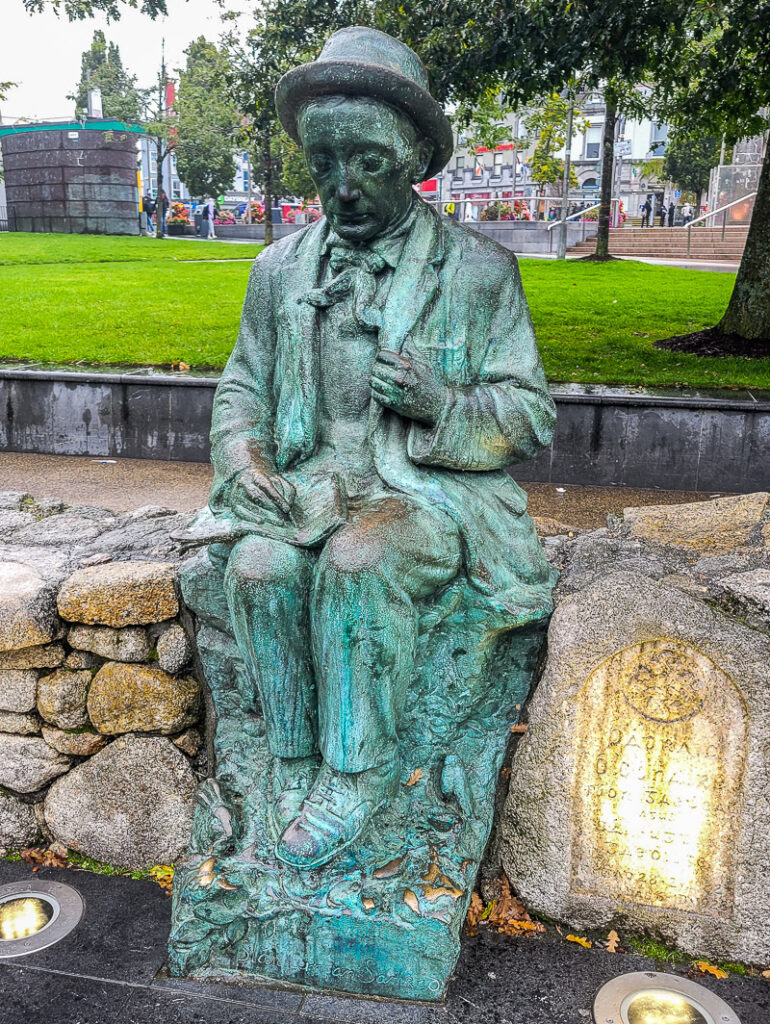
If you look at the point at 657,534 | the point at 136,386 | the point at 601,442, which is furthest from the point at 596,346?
the point at 657,534

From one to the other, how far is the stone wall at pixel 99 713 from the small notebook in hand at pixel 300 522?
0.40m

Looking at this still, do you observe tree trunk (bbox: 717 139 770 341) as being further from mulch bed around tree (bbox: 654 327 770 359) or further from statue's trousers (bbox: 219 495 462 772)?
statue's trousers (bbox: 219 495 462 772)

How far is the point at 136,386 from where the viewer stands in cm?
714

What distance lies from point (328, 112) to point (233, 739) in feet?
5.84

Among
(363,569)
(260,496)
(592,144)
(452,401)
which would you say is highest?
(592,144)

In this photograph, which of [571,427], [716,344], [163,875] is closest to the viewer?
[163,875]

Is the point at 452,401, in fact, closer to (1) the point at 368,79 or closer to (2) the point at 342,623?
(2) the point at 342,623

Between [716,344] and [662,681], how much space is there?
687 cm

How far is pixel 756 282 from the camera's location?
870 centimetres

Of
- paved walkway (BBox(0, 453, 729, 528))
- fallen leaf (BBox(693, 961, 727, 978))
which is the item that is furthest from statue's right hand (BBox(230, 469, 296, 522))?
paved walkway (BBox(0, 453, 729, 528))

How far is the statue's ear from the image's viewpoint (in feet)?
9.29

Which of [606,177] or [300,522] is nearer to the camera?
[300,522]

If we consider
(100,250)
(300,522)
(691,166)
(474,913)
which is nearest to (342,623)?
(300,522)

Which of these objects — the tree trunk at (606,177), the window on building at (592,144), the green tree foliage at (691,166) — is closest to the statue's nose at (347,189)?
the tree trunk at (606,177)
